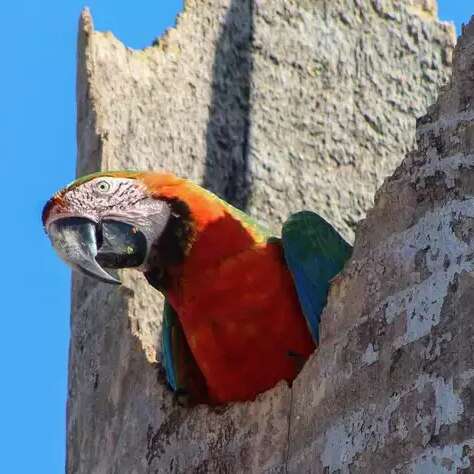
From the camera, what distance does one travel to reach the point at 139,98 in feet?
19.4

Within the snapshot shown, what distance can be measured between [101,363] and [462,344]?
193 centimetres

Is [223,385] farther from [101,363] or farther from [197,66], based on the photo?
[197,66]

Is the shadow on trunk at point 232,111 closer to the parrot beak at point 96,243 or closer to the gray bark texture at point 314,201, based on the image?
the gray bark texture at point 314,201

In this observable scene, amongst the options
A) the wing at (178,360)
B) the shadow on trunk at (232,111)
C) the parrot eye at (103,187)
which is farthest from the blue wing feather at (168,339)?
the shadow on trunk at (232,111)

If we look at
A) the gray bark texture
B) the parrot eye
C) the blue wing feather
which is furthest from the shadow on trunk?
the parrot eye

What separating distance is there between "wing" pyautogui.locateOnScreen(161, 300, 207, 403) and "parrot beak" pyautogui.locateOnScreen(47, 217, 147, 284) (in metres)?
0.30

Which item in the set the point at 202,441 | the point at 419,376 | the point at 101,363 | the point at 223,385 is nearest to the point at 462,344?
the point at 419,376

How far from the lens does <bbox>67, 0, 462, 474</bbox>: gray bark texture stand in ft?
11.4

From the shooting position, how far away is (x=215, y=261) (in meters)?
4.71

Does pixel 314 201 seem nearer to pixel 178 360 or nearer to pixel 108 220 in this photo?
pixel 178 360

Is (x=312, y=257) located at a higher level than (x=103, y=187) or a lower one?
lower

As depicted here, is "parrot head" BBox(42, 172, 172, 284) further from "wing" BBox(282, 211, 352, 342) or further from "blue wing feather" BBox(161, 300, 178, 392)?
"wing" BBox(282, 211, 352, 342)

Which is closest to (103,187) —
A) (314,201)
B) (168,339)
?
(168,339)

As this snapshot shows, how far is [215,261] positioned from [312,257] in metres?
0.30
